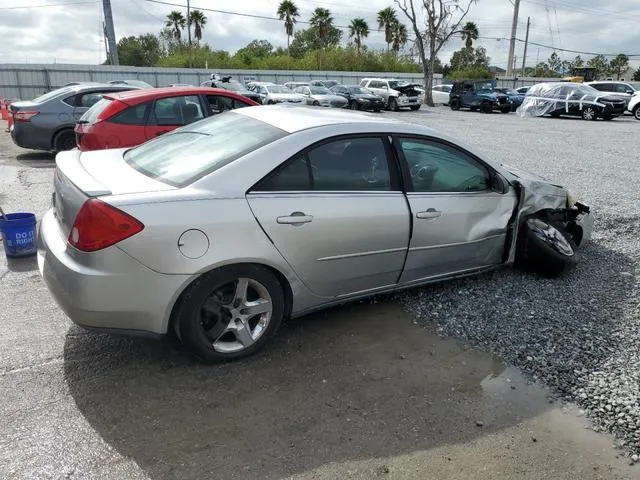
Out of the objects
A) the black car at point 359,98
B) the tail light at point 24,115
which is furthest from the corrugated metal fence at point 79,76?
the tail light at point 24,115

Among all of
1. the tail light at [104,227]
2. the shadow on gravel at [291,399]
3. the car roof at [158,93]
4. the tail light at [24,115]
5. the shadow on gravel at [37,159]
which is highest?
the car roof at [158,93]

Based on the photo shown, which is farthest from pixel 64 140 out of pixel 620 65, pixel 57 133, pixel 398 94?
pixel 620 65

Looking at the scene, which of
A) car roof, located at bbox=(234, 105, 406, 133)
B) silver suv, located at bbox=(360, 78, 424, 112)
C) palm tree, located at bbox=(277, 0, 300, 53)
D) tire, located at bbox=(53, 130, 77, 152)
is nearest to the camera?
car roof, located at bbox=(234, 105, 406, 133)

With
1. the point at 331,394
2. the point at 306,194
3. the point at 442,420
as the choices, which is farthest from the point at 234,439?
the point at 306,194

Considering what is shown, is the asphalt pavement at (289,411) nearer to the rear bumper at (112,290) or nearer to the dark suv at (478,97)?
the rear bumper at (112,290)

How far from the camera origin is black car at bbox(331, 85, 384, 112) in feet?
94.0

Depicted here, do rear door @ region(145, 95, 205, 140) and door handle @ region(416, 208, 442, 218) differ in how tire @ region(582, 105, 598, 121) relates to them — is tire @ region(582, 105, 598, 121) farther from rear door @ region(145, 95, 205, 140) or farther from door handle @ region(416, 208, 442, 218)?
door handle @ region(416, 208, 442, 218)

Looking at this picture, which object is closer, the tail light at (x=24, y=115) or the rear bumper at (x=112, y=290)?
the rear bumper at (x=112, y=290)

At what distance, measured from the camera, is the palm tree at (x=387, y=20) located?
2537 inches

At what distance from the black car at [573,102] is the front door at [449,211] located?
25.0 metres

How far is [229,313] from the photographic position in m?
3.25

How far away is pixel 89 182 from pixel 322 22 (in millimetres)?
66599

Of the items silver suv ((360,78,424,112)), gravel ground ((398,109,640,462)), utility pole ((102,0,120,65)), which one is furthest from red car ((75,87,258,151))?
silver suv ((360,78,424,112))

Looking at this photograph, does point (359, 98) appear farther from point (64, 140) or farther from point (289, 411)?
point (289, 411)
